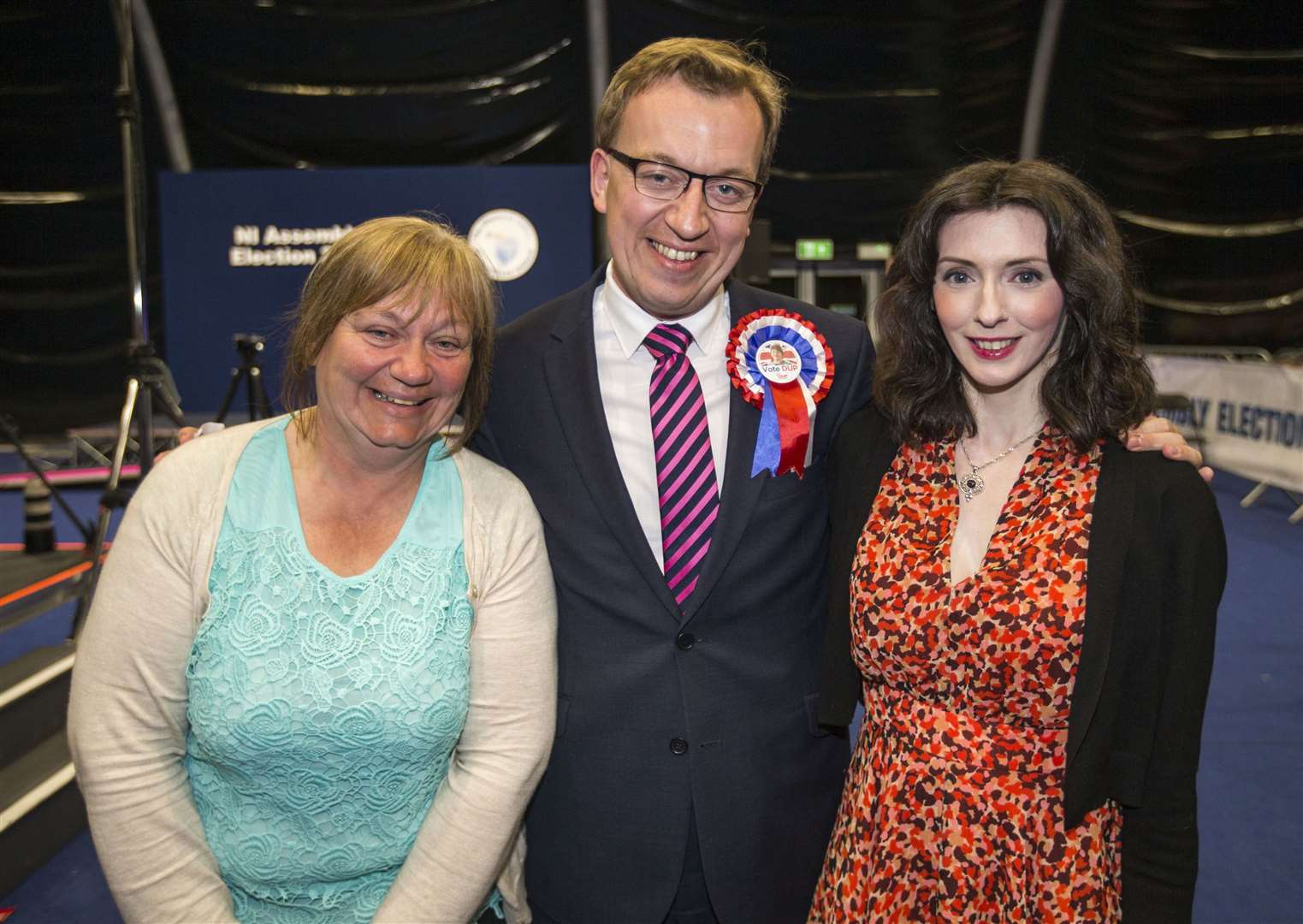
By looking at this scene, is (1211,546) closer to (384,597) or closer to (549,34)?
(384,597)

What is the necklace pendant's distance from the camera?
1716 millimetres

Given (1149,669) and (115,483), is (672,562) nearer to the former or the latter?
(1149,669)

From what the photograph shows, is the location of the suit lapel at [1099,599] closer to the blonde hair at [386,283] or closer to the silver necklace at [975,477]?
the silver necklace at [975,477]

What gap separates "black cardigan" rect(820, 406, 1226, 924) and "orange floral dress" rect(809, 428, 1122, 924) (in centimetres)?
4

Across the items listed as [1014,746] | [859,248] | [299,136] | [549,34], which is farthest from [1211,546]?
[299,136]

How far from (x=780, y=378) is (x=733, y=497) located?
25cm

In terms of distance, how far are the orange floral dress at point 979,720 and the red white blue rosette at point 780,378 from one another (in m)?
0.22

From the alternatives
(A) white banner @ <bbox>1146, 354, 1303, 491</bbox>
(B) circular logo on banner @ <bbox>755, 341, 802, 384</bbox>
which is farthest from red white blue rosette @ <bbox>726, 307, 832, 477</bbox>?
(A) white banner @ <bbox>1146, 354, 1303, 491</bbox>

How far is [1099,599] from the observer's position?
4.89 feet

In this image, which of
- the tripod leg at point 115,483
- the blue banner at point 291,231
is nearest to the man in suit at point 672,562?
the tripod leg at point 115,483

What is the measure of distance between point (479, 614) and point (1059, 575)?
916 mm

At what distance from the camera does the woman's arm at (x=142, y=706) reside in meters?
1.43

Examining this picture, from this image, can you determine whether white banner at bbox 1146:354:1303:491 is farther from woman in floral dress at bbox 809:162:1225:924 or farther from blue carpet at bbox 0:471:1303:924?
woman in floral dress at bbox 809:162:1225:924

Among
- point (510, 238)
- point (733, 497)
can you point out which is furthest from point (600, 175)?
point (510, 238)
